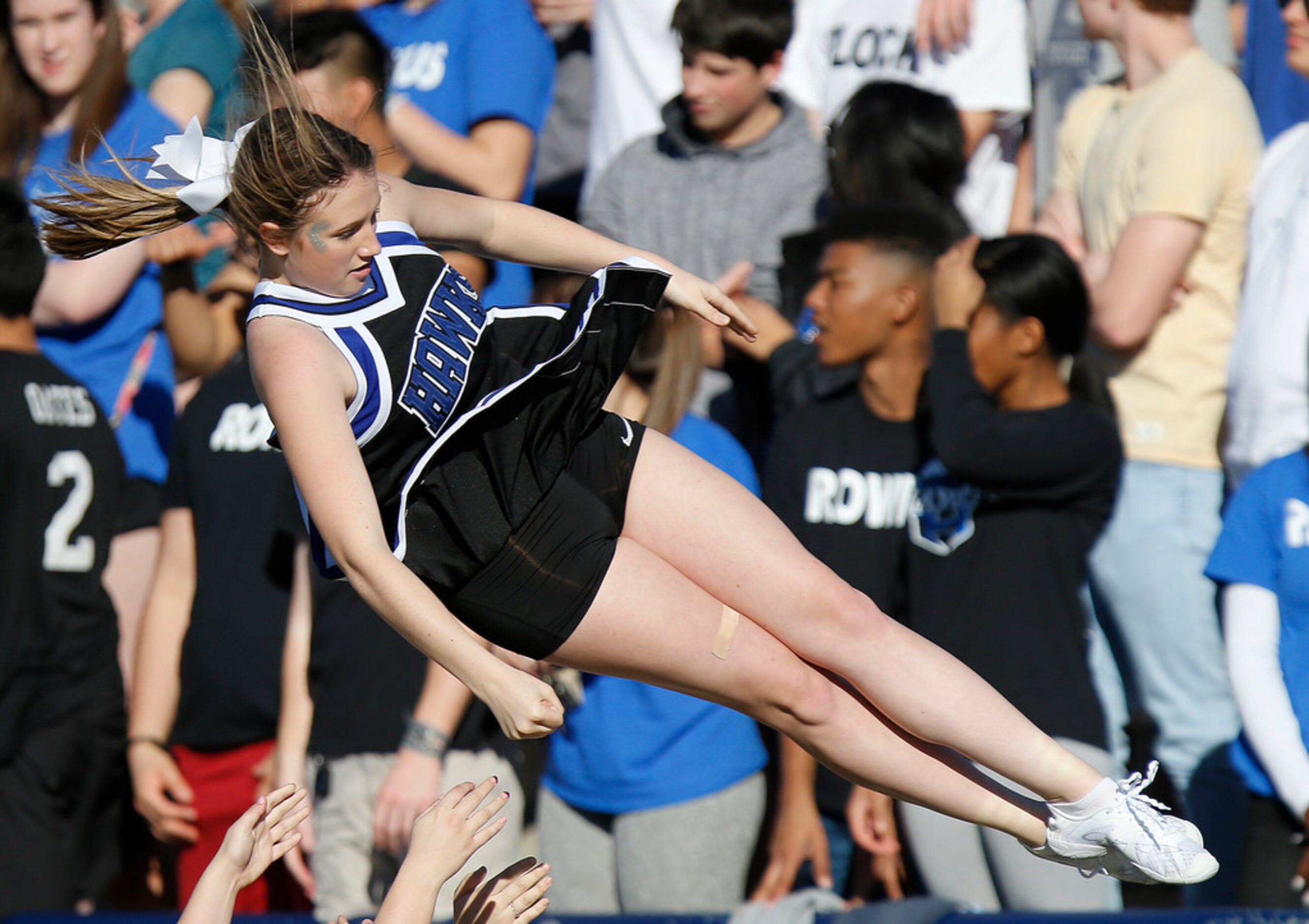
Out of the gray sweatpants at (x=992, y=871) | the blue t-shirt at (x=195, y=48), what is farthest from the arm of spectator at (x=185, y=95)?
the gray sweatpants at (x=992, y=871)

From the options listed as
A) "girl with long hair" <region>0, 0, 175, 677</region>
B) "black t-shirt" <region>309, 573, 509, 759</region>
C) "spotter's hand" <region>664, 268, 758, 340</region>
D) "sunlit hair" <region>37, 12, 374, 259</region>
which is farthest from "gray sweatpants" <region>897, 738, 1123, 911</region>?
"girl with long hair" <region>0, 0, 175, 677</region>

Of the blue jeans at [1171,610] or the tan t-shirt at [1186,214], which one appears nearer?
the blue jeans at [1171,610]

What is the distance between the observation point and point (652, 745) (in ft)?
13.4

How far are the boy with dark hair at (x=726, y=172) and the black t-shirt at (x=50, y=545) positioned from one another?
1.49 metres

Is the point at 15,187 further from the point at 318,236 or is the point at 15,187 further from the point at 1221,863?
the point at 1221,863

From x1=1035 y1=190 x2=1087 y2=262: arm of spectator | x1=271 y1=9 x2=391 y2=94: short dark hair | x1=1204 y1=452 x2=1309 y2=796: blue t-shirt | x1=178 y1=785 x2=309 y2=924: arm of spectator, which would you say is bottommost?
x1=1204 y1=452 x2=1309 y2=796: blue t-shirt

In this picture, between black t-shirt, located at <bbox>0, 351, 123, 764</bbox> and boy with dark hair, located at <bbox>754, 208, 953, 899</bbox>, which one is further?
black t-shirt, located at <bbox>0, 351, 123, 764</bbox>

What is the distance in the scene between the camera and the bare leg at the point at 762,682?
275 cm

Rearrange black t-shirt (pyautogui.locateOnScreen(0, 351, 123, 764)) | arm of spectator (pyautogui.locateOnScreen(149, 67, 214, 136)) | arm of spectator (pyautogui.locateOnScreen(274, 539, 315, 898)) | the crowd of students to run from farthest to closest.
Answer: arm of spectator (pyautogui.locateOnScreen(149, 67, 214, 136)), black t-shirt (pyautogui.locateOnScreen(0, 351, 123, 764)), arm of spectator (pyautogui.locateOnScreen(274, 539, 315, 898)), the crowd of students

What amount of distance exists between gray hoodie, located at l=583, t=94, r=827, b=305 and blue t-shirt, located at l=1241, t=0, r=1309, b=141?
1.24m

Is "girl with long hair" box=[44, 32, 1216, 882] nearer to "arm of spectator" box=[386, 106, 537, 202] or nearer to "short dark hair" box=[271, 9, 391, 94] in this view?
"short dark hair" box=[271, 9, 391, 94]

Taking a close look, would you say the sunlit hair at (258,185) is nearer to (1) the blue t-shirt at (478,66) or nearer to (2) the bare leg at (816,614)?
(2) the bare leg at (816,614)

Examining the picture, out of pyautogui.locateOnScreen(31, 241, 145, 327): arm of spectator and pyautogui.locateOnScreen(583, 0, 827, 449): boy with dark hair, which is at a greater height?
pyautogui.locateOnScreen(583, 0, 827, 449): boy with dark hair

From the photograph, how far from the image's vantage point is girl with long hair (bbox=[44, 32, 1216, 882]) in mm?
2572
